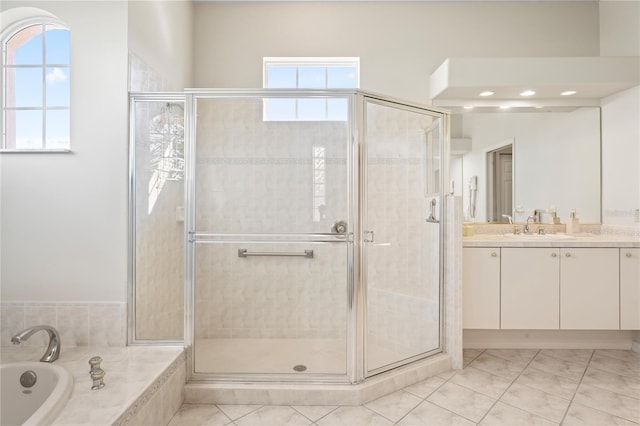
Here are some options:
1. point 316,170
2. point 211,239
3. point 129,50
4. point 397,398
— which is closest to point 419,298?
point 397,398

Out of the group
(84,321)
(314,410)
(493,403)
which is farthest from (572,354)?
(84,321)

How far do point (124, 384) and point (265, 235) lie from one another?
3.44ft

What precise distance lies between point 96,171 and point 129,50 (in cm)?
76

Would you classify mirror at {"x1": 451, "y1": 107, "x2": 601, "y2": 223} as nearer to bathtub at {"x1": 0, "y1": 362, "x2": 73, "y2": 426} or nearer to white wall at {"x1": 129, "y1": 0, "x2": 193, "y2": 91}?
white wall at {"x1": 129, "y1": 0, "x2": 193, "y2": 91}

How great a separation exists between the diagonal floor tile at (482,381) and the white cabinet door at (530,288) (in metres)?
0.44

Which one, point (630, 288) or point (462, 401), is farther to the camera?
point (630, 288)

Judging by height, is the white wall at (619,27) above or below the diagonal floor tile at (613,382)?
above

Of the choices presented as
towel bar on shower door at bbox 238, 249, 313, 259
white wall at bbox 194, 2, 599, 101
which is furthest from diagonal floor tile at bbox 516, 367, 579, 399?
white wall at bbox 194, 2, 599, 101

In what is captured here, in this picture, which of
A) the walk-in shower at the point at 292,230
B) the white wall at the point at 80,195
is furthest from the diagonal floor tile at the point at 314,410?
the white wall at the point at 80,195

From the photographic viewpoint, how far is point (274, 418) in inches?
74.8

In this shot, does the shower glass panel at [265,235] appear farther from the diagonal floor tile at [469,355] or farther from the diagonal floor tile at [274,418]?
the diagonal floor tile at [469,355]

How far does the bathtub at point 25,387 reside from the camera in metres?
1.68

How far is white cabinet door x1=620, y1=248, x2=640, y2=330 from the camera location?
262 centimetres

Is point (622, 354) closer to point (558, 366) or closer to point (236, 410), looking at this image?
point (558, 366)
